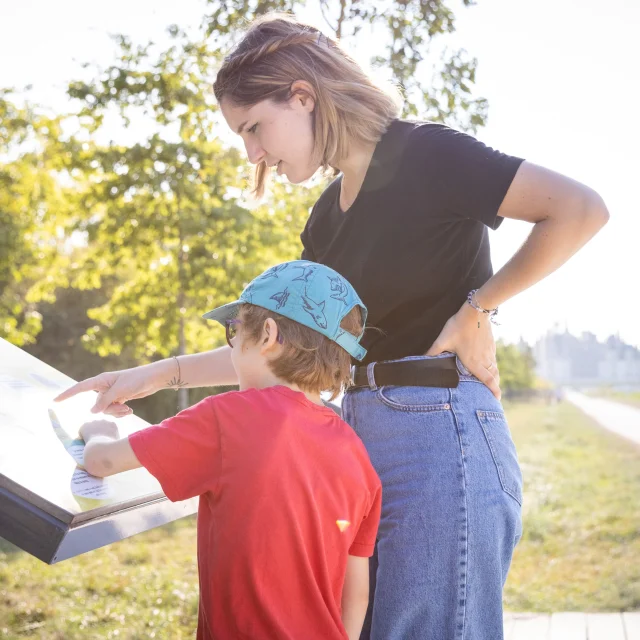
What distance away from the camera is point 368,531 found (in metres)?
1.89

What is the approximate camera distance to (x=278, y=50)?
2057 mm

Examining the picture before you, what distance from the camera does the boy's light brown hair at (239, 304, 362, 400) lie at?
186cm

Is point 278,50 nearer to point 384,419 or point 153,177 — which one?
point 384,419

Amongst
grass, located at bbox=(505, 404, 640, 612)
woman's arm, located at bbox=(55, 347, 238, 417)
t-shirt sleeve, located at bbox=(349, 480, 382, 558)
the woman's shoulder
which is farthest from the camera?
grass, located at bbox=(505, 404, 640, 612)

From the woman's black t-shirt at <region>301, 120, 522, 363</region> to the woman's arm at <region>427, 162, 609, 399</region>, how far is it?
7cm

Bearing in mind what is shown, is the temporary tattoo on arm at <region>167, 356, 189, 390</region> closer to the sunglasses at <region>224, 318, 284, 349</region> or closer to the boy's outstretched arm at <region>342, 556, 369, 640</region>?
the sunglasses at <region>224, 318, 284, 349</region>

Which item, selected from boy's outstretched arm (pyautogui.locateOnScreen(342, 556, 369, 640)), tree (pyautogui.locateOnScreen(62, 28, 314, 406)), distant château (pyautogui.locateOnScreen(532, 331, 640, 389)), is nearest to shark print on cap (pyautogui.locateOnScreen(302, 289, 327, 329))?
boy's outstretched arm (pyautogui.locateOnScreen(342, 556, 369, 640))

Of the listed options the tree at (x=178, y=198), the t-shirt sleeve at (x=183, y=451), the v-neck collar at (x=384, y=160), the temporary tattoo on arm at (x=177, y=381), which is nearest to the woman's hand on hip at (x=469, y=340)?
the v-neck collar at (x=384, y=160)

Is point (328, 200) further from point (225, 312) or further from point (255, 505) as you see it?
point (255, 505)

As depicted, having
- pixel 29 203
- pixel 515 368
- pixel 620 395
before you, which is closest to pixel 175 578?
pixel 29 203

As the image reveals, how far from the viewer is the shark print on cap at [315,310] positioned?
1.86 m

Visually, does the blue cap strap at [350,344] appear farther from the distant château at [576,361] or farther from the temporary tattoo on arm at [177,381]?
the distant château at [576,361]

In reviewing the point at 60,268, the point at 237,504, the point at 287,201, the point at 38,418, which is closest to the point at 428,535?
the point at 237,504

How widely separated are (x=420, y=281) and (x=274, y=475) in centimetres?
62
